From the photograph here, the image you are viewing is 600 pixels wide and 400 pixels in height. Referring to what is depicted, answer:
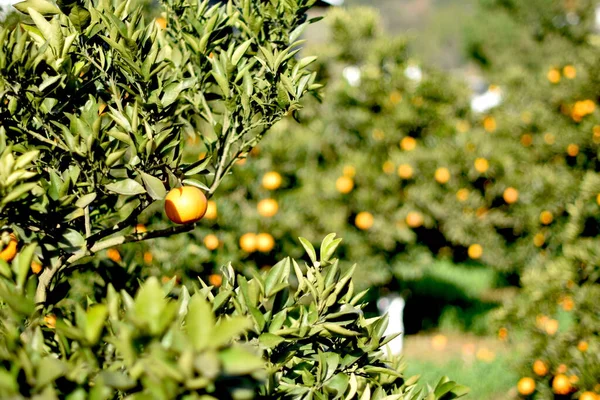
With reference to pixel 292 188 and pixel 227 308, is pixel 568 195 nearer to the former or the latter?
pixel 292 188

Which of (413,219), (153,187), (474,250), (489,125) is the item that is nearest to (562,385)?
(413,219)

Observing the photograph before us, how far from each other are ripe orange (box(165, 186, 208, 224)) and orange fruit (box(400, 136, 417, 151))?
2.89 m

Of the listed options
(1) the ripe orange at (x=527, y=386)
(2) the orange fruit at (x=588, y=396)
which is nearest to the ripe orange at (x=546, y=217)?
(1) the ripe orange at (x=527, y=386)

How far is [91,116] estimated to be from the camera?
3.17 ft

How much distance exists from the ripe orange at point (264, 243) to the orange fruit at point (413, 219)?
117 cm

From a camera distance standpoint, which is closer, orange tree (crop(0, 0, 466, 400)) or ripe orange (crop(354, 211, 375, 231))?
orange tree (crop(0, 0, 466, 400))

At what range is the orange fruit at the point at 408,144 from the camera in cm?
381

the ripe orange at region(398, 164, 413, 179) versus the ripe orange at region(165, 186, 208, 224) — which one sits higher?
the ripe orange at region(165, 186, 208, 224)

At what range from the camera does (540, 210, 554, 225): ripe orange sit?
14.3ft

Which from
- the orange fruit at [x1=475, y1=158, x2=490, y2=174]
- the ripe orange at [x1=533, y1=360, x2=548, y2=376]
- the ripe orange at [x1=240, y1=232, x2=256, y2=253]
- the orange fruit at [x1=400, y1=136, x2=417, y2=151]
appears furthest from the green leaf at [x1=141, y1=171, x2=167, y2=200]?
the orange fruit at [x1=475, y1=158, x2=490, y2=174]

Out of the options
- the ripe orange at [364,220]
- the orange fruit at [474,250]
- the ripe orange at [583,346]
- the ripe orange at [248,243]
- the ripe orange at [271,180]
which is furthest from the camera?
the orange fruit at [474,250]

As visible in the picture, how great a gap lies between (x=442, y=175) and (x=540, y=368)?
1.54 metres

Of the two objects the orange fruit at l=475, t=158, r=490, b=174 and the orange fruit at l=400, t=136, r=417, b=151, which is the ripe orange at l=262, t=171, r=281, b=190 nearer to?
the orange fruit at l=400, t=136, r=417, b=151

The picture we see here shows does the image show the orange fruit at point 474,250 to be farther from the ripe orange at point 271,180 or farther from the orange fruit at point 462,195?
the ripe orange at point 271,180
